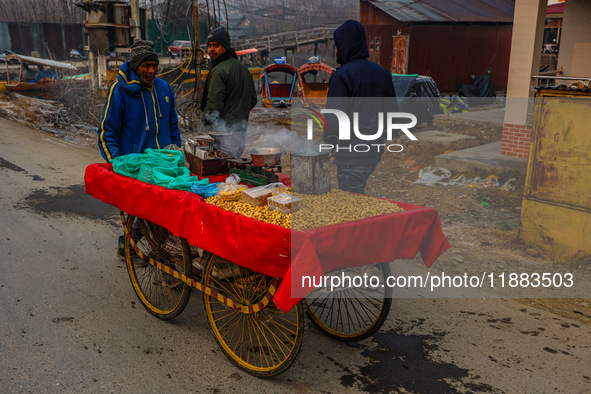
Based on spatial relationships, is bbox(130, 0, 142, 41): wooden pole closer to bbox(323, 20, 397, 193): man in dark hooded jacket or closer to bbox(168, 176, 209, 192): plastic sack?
bbox(323, 20, 397, 193): man in dark hooded jacket

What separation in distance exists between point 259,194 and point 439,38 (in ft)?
75.8

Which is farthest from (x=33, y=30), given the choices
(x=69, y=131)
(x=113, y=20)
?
(x=69, y=131)

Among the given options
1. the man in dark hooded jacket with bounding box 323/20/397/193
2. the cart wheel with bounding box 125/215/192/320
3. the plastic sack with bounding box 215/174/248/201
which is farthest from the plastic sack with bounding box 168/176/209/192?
the man in dark hooded jacket with bounding box 323/20/397/193

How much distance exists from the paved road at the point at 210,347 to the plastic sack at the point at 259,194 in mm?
1187

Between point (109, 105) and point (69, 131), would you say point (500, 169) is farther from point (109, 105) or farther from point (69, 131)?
point (69, 131)

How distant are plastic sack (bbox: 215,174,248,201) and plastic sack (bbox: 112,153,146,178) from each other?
0.87 meters

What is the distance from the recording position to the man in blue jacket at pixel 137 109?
4.73m

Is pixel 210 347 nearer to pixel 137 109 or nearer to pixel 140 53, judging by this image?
pixel 137 109

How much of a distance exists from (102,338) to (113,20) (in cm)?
1791

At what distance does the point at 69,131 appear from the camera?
13.9m

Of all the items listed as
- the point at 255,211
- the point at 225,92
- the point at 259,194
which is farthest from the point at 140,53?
the point at 255,211

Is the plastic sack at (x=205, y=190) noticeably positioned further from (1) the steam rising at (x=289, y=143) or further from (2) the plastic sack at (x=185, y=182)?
(1) the steam rising at (x=289, y=143)

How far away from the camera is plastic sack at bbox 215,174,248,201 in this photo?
11.9ft

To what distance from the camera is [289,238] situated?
2.92 meters
